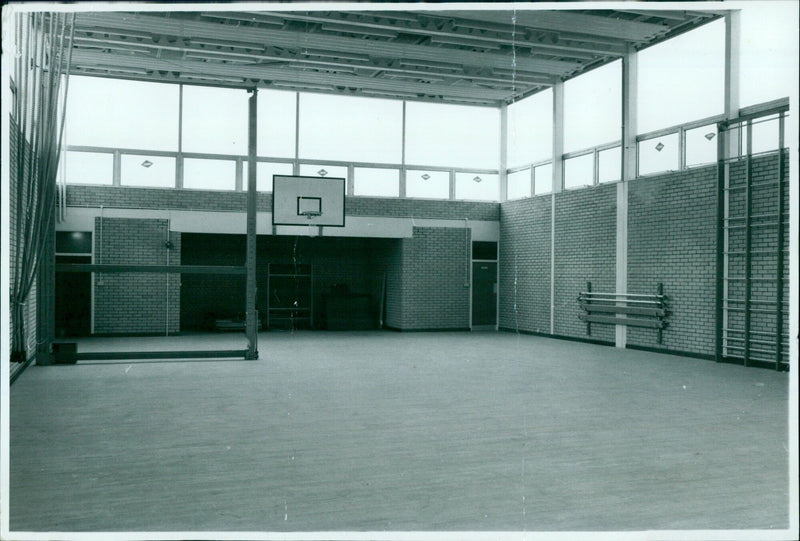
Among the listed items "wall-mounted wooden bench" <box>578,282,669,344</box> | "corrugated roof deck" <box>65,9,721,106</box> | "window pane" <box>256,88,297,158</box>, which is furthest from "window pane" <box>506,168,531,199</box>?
"window pane" <box>256,88,297,158</box>

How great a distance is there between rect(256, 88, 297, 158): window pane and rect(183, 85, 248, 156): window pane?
1.41 ft

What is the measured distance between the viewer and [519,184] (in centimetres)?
1653

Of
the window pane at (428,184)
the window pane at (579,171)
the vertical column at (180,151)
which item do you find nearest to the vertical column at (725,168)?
the window pane at (579,171)

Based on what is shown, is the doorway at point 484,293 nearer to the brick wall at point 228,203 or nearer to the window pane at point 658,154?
the brick wall at point 228,203

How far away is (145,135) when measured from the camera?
571 inches

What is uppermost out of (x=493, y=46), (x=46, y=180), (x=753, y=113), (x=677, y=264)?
(x=493, y=46)

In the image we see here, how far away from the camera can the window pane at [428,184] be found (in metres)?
16.5

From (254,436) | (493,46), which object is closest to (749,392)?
(254,436)

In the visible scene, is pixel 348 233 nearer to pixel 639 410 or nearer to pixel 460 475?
pixel 639 410

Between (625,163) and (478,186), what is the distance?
4.65 meters

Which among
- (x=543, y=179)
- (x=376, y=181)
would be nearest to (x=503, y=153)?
(x=543, y=179)

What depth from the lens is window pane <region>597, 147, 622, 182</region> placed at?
13289 mm

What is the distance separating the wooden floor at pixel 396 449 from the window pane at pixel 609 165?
484 centimetres

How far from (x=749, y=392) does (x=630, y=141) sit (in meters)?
6.19
